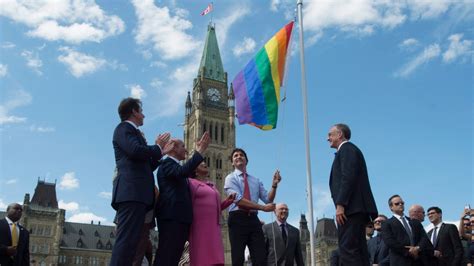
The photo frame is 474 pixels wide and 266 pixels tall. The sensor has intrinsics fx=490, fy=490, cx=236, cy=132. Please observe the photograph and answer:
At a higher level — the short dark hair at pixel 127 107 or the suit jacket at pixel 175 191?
the short dark hair at pixel 127 107

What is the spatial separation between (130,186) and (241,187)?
2663 millimetres

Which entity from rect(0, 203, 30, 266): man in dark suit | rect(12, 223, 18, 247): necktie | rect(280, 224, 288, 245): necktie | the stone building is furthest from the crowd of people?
the stone building

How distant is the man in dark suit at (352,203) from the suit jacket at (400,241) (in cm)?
185

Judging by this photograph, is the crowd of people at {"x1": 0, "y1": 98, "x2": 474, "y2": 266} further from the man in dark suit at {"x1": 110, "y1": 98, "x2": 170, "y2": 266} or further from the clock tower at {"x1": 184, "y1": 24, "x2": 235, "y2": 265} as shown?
the clock tower at {"x1": 184, "y1": 24, "x2": 235, "y2": 265}

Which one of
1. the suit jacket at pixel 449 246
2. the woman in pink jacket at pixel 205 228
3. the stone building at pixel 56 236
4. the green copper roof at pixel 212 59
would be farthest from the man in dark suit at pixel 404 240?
the green copper roof at pixel 212 59

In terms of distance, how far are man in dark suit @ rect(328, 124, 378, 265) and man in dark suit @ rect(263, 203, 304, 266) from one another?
291 centimetres

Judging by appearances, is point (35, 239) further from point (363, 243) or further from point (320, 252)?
point (363, 243)

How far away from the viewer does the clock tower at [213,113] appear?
81.8 metres

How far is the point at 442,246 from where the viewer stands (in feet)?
29.8

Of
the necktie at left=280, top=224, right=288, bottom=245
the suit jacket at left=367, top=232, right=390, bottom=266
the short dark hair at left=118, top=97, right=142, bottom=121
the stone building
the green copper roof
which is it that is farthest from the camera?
the green copper roof

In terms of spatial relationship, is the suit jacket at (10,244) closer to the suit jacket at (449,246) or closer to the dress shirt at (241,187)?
the dress shirt at (241,187)

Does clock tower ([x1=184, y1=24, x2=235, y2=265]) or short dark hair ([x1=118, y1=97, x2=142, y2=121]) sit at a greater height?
clock tower ([x1=184, y1=24, x2=235, y2=265])

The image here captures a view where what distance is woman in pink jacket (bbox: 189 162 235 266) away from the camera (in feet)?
20.7

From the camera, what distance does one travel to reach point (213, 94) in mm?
86938
